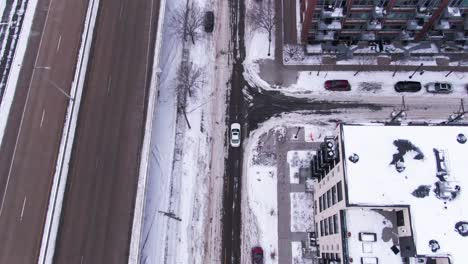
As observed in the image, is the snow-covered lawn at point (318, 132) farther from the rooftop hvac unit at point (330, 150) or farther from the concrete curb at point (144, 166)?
the concrete curb at point (144, 166)

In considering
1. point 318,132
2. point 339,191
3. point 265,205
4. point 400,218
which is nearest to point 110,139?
point 265,205

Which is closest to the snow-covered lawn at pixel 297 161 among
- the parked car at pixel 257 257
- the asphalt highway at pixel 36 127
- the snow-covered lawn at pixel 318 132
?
the snow-covered lawn at pixel 318 132

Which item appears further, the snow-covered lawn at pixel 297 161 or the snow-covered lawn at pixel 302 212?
the snow-covered lawn at pixel 297 161

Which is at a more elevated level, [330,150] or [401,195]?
[330,150]

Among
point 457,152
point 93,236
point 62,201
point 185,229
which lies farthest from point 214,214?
point 457,152

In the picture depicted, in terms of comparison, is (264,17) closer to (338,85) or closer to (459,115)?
(338,85)

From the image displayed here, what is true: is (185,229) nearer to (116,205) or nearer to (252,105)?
(116,205)
